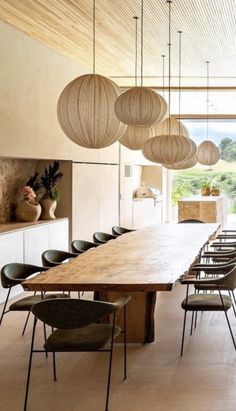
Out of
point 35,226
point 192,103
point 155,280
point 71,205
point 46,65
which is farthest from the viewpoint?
point 192,103

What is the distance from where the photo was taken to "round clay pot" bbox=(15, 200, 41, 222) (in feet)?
25.4

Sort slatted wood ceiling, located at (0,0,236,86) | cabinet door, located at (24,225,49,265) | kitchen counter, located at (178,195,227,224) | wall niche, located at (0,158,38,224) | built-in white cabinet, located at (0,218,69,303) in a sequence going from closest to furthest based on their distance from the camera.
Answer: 1. slatted wood ceiling, located at (0,0,236,86)
2. built-in white cabinet, located at (0,218,69,303)
3. cabinet door, located at (24,225,49,265)
4. wall niche, located at (0,158,38,224)
5. kitchen counter, located at (178,195,227,224)

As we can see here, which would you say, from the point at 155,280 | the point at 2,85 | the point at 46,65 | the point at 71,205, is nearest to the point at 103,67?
the point at 46,65

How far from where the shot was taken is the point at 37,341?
507cm

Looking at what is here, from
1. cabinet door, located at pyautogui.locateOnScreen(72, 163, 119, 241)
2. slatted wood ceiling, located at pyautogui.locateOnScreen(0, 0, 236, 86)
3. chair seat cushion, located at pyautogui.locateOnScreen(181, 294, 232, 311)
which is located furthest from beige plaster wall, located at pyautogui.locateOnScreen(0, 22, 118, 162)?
chair seat cushion, located at pyautogui.locateOnScreen(181, 294, 232, 311)

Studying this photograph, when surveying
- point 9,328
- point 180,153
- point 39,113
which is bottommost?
point 9,328

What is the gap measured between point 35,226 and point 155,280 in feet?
12.0

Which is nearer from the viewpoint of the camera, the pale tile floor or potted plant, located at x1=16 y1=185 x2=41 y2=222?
the pale tile floor

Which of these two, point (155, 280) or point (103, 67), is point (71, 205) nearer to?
point (103, 67)

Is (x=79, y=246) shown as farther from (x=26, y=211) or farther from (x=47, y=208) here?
(x=47, y=208)

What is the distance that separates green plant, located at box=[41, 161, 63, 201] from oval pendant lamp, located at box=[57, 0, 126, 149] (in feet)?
13.0

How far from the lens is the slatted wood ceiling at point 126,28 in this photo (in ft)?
19.4

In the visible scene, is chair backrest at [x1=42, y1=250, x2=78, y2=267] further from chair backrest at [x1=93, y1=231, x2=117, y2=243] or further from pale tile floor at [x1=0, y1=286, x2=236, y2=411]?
chair backrest at [x1=93, y1=231, x2=117, y2=243]

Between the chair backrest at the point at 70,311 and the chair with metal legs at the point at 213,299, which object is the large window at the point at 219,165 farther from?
the chair backrest at the point at 70,311
